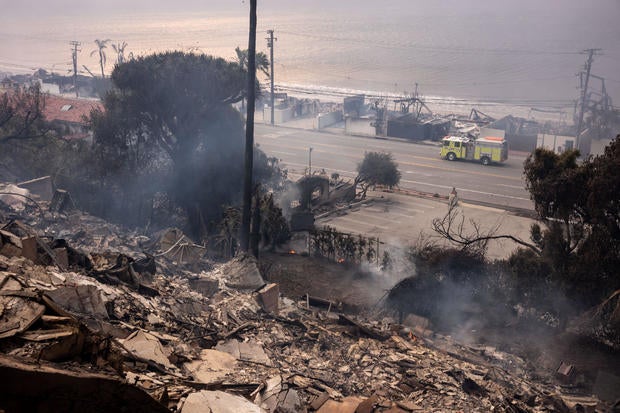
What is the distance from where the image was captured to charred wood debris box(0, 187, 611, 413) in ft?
16.6

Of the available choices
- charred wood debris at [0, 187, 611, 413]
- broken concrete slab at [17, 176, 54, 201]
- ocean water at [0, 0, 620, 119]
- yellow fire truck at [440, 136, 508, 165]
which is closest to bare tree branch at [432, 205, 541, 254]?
charred wood debris at [0, 187, 611, 413]

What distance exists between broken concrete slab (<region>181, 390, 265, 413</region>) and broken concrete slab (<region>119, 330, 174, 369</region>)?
4.18ft

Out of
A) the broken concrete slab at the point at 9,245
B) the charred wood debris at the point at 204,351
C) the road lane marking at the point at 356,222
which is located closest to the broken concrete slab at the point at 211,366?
the charred wood debris at the point at 204,351

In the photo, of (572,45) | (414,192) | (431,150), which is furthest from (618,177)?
(572,45)

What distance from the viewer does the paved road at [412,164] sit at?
34.2m

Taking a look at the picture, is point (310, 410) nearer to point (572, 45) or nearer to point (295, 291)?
point (295, 291)

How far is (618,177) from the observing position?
14680 millimetres

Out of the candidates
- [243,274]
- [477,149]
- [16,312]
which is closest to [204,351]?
[16,312]

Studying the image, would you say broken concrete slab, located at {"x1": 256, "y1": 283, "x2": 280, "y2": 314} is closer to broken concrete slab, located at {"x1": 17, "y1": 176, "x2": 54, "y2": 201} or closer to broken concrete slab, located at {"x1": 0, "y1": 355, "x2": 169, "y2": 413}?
broken concrete slab, located at {"x1": 0, "y1": 355, "x2": 169, "y2": 413}

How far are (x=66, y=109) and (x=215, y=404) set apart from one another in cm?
3651

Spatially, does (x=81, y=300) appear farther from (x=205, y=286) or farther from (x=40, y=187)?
(x=40, y=187)

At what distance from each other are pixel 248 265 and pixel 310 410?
669cm

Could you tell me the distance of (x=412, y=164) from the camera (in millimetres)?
40250

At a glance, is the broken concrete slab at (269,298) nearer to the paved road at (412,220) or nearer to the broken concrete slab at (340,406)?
the broken concrete slab at (340,406)
